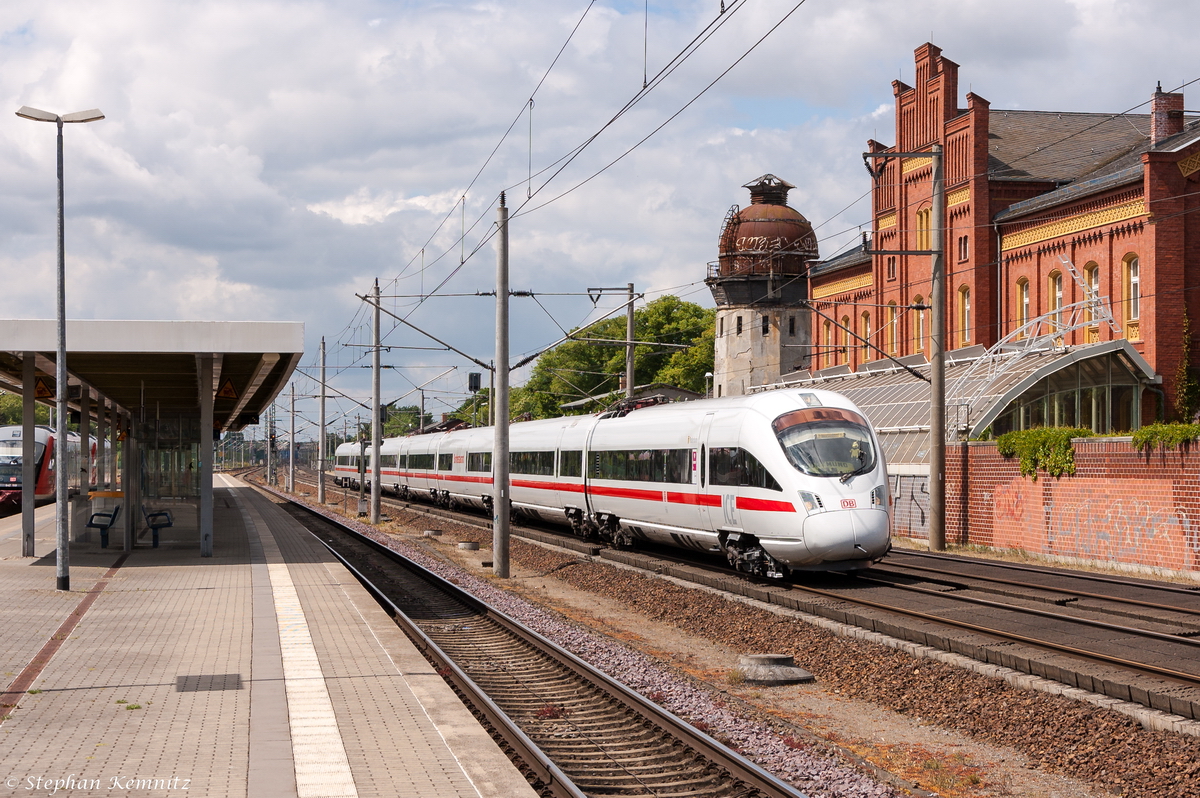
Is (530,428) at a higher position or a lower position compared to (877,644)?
higher

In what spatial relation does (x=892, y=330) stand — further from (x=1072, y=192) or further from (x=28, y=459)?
(x=28, y=459)

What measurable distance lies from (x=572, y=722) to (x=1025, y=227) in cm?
3592

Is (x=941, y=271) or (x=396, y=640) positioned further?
(x=941, y=271)

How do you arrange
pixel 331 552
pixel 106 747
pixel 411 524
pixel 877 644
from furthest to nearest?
pixel 411 524 → pixel 331 552 → pixel 877 644 → pixel 106 747

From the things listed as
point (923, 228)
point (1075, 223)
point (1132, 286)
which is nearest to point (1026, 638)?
point (1132, 286)

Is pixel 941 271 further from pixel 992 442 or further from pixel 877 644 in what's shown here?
pixel 877 644

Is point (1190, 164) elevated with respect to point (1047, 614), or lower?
elevated

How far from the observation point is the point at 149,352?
71.7 feet

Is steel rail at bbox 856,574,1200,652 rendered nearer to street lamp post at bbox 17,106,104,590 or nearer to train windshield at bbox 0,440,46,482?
street lamp post at bbox 17,106,104,590

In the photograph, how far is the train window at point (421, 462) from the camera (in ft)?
167

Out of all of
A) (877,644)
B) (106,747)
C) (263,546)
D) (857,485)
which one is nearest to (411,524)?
(263,546)

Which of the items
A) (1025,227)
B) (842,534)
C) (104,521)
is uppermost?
(1025,227)

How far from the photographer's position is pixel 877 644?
13.3m

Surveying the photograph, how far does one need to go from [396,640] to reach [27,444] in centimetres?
1405
